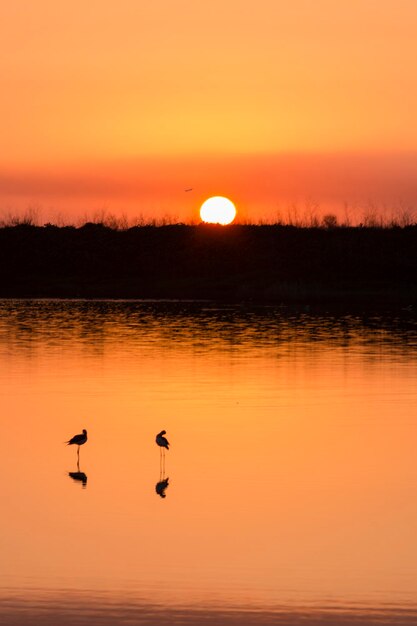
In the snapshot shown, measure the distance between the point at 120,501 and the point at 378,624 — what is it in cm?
567

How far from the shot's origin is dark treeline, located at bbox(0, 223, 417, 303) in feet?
297

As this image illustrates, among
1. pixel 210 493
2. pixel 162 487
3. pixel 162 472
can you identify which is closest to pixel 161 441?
pixel 162 472

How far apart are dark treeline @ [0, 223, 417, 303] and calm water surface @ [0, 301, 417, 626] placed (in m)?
54.3

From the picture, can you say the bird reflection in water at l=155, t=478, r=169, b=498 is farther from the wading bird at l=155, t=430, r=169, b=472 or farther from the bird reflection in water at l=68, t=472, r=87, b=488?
the bird reflection in water at l=68, t=472, r=87, b=488

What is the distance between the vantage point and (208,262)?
4218 inches

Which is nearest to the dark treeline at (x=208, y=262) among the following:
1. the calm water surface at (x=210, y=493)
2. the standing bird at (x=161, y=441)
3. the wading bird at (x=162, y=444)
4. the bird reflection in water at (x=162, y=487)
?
the calm water surface at (x=210, y=493)

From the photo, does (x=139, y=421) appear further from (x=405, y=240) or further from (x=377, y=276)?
(x=405, y=240)

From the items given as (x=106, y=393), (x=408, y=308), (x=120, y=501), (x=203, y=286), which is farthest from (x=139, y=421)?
(x=203, y=286)

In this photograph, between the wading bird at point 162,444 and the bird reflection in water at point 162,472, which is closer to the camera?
the bird reflection in water at point 162,472

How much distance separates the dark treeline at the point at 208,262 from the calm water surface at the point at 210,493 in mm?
54300

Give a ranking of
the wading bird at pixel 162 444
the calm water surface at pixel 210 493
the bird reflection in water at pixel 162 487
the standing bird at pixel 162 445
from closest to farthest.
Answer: the calm water surface at pixel 210 493 < the bird reflection in water at pixel 162 487 < the standing bird at pixel 162 445 < the wading bird at pixel 162 444

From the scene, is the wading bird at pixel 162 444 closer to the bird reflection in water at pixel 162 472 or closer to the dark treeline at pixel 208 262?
the bird reflection in water at pixel 162 472

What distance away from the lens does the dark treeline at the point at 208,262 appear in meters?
90.6

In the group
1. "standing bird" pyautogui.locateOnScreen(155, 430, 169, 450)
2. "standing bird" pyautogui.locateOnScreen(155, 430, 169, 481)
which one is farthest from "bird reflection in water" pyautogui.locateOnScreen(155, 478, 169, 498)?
"standing bird" pyautogui.locateOnScreen(155, 430, 169, 450)
